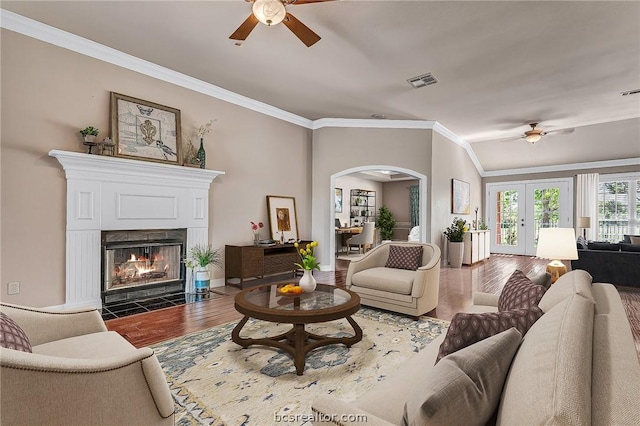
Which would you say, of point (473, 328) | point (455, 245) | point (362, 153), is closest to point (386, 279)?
point (473, 328)

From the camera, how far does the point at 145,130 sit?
14.1 ft

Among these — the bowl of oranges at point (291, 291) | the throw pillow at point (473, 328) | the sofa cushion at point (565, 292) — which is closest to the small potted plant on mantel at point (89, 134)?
the bowl of oranges at point (291, 291)

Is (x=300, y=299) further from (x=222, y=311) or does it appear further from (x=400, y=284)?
(x=222, y=311)

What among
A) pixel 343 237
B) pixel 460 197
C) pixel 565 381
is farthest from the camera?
pixel 343 237

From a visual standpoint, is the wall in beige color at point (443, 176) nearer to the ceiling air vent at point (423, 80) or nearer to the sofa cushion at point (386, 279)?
the ceiling air vent at point (423, 80)

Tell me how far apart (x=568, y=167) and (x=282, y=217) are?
27.3 feet

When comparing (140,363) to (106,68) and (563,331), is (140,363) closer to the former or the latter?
(563,331)

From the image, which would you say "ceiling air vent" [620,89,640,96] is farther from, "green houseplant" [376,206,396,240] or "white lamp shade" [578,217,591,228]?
"green houseplant" [376,206,396,240]

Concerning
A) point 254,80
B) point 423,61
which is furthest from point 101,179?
point 423,61

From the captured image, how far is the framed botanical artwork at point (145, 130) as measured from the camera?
4059 millimetres

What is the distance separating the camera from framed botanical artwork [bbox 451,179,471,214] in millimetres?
7797

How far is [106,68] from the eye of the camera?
13.1 feet

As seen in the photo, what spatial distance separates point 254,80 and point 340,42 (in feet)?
5.17

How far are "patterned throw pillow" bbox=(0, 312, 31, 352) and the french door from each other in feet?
36.7
